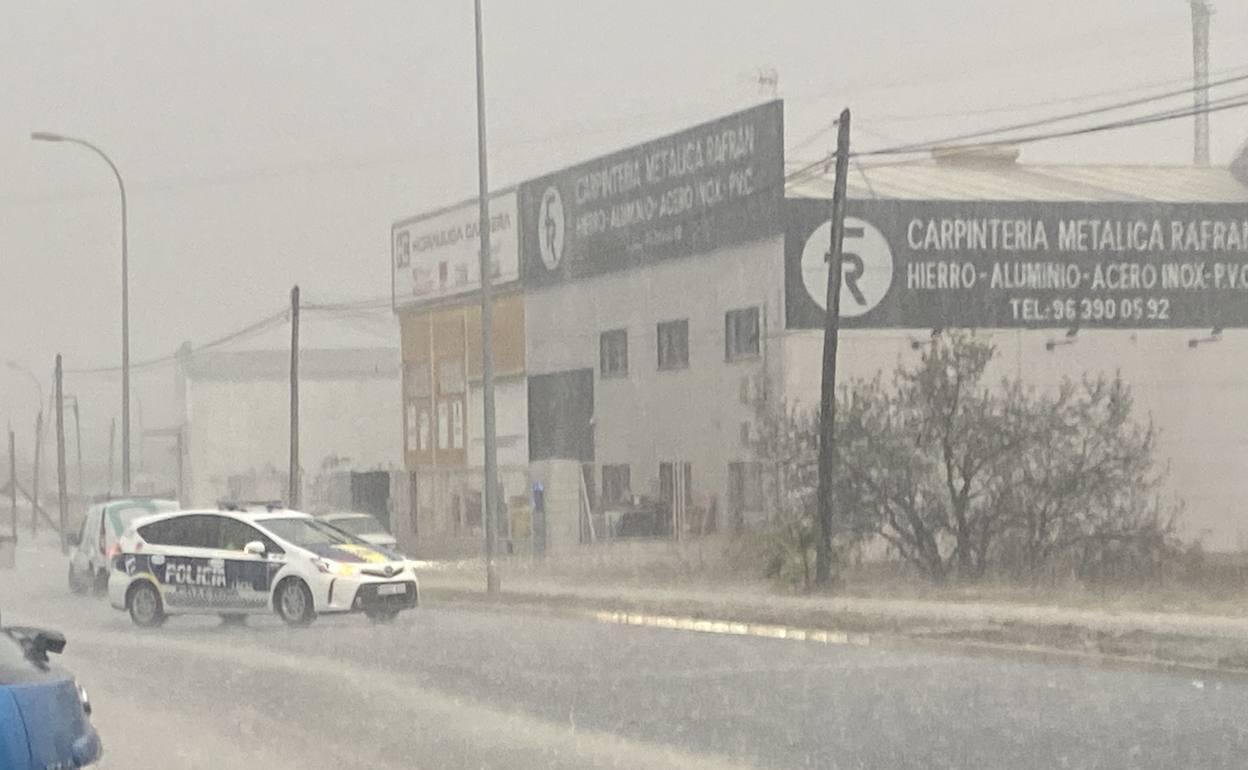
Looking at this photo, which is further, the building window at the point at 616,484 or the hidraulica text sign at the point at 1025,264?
the building window at the point at 616,484

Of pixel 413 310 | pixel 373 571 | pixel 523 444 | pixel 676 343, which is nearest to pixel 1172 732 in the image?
pixel 373 571

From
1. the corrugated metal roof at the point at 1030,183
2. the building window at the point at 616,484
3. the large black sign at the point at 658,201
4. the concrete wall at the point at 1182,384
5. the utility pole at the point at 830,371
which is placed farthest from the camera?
the building window at the point at 616,484

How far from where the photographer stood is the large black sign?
154 feet

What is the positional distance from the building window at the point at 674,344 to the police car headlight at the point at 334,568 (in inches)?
990

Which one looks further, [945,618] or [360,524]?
A: [360,524]

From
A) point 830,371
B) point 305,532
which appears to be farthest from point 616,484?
point 305,532

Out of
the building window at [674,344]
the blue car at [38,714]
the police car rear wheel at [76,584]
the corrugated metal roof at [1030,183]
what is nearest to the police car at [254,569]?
the police car rear wheel at [76,584]

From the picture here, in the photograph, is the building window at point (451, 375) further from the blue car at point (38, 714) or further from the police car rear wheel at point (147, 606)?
the blue car at point (38, 714)

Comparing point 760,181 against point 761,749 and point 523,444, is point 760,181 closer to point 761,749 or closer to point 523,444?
point 523,444

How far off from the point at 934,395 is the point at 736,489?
15.1 metres

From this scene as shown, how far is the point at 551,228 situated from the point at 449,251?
7817 millimetres

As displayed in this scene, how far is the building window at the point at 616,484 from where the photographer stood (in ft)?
175

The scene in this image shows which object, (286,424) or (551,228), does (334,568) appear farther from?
(286,424)

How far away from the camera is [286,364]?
105m
